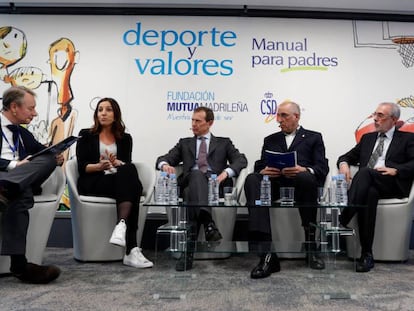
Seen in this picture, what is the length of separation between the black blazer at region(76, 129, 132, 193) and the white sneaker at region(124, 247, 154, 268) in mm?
607

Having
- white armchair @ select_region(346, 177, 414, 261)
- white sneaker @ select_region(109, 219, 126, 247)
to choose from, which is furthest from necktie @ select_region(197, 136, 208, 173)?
white armchair @ select_region(346, 177, 414, 261)

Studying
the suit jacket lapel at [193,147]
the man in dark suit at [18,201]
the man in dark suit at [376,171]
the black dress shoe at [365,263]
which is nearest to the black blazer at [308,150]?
the man in dark suit at [376,171]

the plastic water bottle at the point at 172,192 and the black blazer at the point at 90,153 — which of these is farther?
the black blazer at the point at 90,153

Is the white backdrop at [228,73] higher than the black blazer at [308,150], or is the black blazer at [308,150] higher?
the white backdrop at [228,73]

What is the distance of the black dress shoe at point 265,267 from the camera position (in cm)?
250

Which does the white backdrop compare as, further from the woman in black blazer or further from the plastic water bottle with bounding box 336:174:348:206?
the plastic water bottle with bounding box 336:174:348:206

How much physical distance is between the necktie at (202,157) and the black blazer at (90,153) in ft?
2.01

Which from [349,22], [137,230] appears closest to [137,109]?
[137,230]

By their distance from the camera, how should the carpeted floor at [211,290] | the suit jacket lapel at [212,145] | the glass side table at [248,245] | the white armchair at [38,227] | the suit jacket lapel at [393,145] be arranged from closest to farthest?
the carpeted floor at [211,290], the glass side table at [248,245], the white armchair at [38,227], the suit jacket lapel at [393,145], the suit jacket lapel at [212,145]

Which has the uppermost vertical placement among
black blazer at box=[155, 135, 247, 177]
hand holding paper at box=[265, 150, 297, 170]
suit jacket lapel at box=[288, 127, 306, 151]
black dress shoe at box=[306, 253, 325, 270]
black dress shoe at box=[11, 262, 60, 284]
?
suit jacket lapel at box=[288, 127, 306, 151]

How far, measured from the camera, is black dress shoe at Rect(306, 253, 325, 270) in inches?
92.0

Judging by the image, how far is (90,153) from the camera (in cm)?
308

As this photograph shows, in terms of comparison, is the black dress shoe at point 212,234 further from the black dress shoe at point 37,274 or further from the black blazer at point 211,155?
the black dress shoe at point 37,274

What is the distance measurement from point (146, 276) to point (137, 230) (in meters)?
0.46
